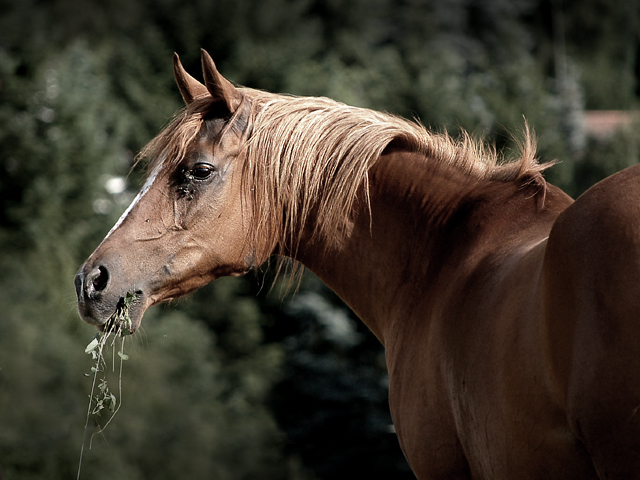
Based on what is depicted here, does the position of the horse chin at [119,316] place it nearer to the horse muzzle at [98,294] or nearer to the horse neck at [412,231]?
the horse muzzle at [98,294]

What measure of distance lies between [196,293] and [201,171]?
35.0 ft

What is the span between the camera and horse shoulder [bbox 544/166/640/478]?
153 cm

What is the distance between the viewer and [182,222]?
2592mm

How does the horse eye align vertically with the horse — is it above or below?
above

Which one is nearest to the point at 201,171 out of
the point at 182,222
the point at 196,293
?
the point at 182,222

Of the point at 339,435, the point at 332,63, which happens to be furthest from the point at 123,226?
the point at 332,63

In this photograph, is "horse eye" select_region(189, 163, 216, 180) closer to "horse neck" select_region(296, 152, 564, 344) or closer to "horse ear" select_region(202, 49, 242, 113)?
"horse ear" select_region(202, 49, 242, 113)

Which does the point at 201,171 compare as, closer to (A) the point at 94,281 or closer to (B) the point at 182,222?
(B) the point at 182,222

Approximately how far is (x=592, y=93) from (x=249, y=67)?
2566cm

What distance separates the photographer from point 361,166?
265 cm

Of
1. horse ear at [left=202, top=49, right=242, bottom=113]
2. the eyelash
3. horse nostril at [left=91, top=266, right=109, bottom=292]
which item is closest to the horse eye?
the eyelash

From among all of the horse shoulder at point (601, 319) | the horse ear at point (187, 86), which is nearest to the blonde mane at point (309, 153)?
the horse ear at point (187, 86)

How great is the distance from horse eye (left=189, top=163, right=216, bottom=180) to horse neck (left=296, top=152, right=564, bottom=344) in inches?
21.9

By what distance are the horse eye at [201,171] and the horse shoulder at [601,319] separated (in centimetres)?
140
